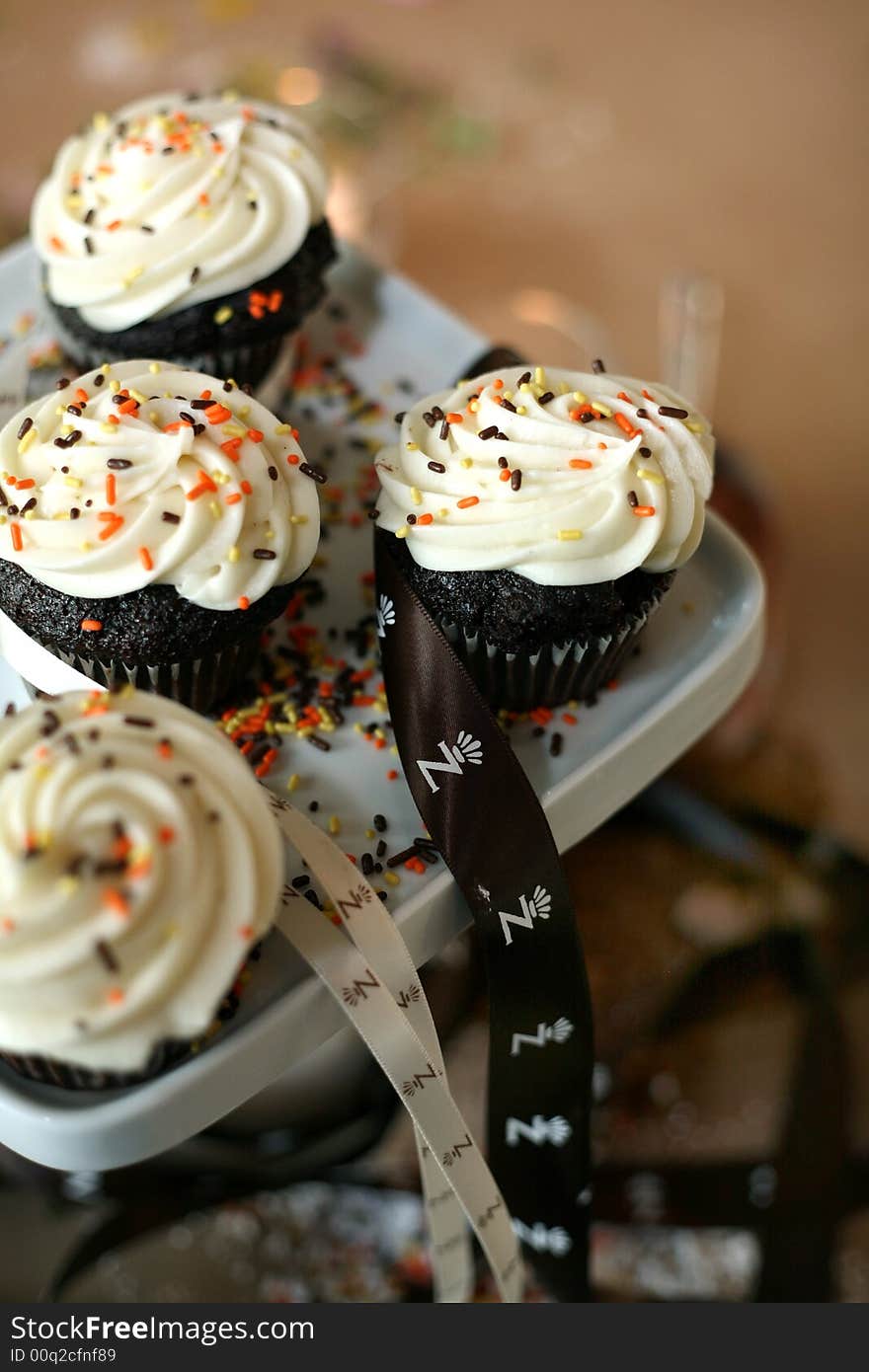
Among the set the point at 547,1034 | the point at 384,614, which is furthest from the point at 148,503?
the point at 547,1034

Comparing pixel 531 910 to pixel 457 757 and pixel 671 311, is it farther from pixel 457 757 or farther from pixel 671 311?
pixel 671 311

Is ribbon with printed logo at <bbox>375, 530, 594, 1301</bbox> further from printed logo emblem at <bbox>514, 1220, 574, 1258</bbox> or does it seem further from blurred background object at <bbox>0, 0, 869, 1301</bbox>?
blurred background object at <bbox>0, 0, 869, 1301</bbox>

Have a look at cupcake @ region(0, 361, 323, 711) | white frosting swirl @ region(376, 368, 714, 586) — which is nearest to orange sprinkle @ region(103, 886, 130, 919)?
cupcake @ region(0, 361, 323, 711)

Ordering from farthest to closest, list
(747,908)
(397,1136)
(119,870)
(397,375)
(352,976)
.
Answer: (747,908)
(397,1136)
(397,375)
(352,976)
(119,870)

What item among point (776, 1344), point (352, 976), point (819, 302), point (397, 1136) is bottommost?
point (397, 1136)

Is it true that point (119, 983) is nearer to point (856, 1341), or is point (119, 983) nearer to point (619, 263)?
point (856, 1341)

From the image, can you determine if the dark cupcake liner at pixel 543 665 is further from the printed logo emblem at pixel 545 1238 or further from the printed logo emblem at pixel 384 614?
the printed logo emblem at pixel 545 1238

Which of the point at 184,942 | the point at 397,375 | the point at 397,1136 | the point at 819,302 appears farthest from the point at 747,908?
the point at 819,302
